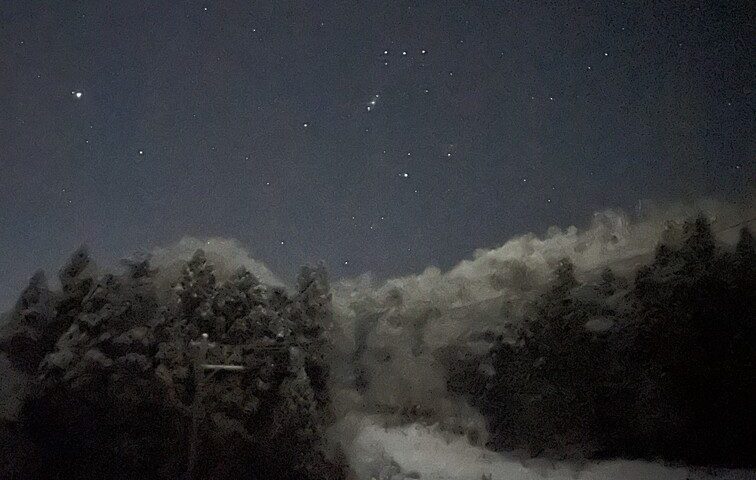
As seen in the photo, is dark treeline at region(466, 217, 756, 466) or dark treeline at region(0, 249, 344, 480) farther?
dark treeline at region(466, 217, 756, 466)

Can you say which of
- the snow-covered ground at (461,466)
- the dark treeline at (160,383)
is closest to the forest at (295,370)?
the dark treeline at (160,383)

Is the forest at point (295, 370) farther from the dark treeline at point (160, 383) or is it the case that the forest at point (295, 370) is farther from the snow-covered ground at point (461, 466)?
the snow-covered ground at point (461, 466)

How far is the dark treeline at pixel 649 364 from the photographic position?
1862cm

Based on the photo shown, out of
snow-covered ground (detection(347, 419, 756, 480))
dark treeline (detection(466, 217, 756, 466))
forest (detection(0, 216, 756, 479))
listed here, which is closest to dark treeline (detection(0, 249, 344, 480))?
forest (detection(0, 216, 756, 479))

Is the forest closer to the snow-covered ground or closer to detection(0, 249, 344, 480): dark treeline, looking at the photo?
detection(0, 249, 344, 480): dark treeline

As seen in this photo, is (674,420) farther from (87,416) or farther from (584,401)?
(87,416)

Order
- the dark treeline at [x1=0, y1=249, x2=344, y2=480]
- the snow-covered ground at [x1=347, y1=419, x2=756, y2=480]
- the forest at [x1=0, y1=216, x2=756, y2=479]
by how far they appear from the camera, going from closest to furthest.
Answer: the dark treeline at [x1=0, y1=249, x2=344, y2=480], the forest at [x1=0, y1=216, x2=756, y2=479], the snow-covered ground at [x1=347, y1=419, x2=756, y2=480]

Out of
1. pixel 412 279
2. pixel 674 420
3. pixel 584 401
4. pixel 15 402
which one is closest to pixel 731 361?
pixel 674 420

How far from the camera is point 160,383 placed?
14164 mm

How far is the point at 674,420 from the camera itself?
62.2ft

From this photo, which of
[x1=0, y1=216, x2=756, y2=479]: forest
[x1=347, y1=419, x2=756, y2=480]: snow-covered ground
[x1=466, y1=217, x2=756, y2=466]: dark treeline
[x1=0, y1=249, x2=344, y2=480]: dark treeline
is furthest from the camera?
[x1=466, y1=217, x2=756, y2=466]: dark treeline

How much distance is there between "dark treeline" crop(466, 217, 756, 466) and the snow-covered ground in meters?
0.78

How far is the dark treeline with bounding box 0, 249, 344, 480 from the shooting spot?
13672mm

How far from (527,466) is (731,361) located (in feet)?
26.9
